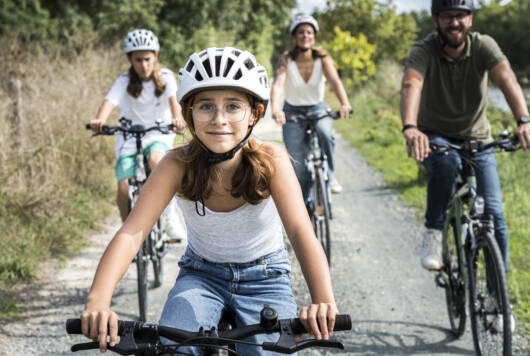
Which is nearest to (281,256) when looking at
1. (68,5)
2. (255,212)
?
(255,212)

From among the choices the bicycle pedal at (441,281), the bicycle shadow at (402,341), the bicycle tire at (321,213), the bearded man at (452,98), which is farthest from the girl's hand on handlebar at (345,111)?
the bicycle shadow at (402,341)

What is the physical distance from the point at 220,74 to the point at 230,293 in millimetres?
921

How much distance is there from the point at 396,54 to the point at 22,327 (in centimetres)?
2713

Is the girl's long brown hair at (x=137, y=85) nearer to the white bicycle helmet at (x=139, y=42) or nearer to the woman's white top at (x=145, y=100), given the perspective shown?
the woman's white top at (x=145, y=100)

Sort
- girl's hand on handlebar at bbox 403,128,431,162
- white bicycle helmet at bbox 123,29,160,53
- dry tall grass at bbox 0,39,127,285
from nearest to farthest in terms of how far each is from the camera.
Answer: girl's hand on handlebar at bbox 403,128,431,162
white bicycle helmet at bbox 123,29,160,53
dry tall grass at bbox 0,39,127,285

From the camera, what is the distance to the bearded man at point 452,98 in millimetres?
3646

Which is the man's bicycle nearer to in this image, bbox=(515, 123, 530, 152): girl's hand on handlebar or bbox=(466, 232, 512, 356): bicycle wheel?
bbox=(466, 232, 512, 356): bicycle wheel

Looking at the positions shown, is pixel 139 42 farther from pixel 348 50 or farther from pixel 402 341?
pixel 348 50

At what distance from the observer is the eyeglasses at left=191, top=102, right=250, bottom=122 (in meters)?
2.26

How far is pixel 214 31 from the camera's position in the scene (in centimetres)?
2230

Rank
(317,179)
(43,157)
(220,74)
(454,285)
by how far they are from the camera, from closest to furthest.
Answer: (220,74), (454,285), (317,179), (43,157)

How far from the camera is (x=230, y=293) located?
226cm

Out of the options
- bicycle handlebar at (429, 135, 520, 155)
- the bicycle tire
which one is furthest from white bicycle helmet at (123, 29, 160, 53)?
bicycle handlebar at (429, 135, 520, 155)

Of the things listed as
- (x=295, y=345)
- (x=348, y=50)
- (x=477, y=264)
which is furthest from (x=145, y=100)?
(x=348, y=50)
